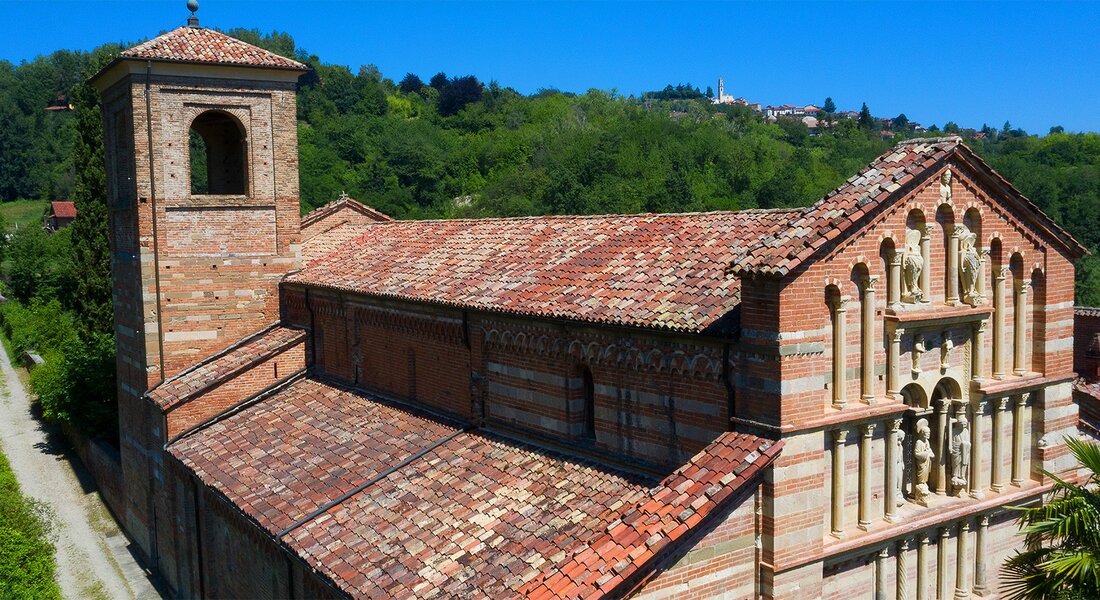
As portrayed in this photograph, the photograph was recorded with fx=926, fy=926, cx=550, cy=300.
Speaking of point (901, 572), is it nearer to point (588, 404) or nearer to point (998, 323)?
point (998, 323)

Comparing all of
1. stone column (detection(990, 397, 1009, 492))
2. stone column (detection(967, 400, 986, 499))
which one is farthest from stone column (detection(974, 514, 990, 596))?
stone column (detection(990, 397, 1009, 492))

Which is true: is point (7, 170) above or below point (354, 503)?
above

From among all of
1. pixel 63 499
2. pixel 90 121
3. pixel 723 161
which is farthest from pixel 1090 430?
pixel 723 161

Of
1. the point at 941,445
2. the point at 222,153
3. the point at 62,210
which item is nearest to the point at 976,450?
the point at 941,445

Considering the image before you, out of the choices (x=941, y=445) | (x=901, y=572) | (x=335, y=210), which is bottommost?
(x=901, y=572)

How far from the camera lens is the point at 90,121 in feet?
110

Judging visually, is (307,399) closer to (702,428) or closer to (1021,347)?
(702,428)

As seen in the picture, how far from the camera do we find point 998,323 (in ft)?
38.0

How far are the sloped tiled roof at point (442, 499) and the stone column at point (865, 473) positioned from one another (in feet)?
4.67

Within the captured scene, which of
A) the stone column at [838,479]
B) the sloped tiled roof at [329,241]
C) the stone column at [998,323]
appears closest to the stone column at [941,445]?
the stone column at [998,323]

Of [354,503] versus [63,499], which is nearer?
[354,503]

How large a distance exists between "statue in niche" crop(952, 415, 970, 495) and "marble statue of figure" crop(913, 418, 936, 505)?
426 millimetres

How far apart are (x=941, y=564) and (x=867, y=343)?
318cm

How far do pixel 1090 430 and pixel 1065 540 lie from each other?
6313 mm
